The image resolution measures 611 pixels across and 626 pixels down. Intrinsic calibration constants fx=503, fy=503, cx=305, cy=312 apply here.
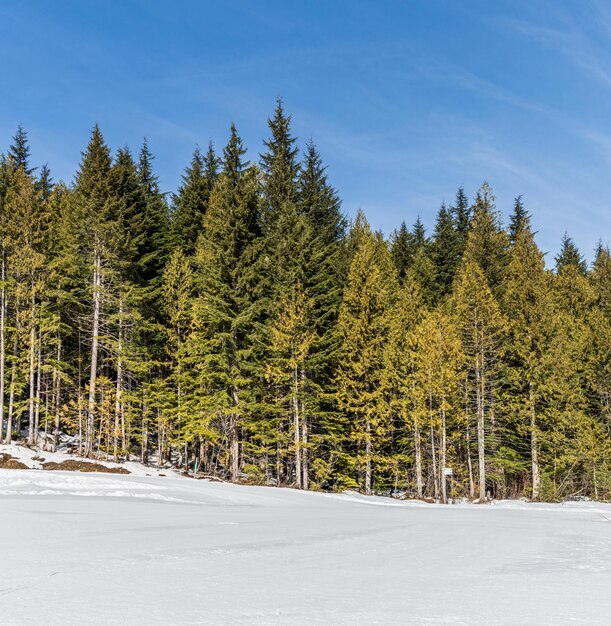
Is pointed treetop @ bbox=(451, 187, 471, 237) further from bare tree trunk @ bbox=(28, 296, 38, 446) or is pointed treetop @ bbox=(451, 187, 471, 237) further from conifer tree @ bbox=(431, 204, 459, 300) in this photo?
bare tree trunk @ bbox=(28, 296, 38, 446)

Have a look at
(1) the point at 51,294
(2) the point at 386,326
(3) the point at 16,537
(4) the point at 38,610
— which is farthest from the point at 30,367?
(4) the point at 38,610

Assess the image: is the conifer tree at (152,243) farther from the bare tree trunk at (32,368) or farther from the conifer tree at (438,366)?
the conifer tree at (438,366)

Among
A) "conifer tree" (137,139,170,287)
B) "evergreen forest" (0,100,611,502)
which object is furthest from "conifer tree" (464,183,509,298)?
"conifer tree" (137,139,170,287)

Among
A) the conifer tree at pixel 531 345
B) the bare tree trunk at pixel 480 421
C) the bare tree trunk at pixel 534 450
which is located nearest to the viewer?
the bare tree trunk at pixel 480 421

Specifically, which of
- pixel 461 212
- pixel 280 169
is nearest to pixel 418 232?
pixel 461 212

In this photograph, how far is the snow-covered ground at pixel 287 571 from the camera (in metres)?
3.38

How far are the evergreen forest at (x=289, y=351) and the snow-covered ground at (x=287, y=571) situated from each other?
16.6 meters

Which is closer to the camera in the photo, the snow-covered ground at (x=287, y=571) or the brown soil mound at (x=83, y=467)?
the snow-covered ground at (x=287, y=571)

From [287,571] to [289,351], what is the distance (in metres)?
21.1

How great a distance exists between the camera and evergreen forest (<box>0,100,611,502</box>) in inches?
1030

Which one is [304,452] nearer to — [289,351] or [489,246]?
[289,351]

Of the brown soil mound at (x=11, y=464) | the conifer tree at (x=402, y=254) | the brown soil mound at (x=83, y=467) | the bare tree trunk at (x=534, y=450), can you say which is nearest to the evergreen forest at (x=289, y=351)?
the bare tree trunk at (x=534, y=450)

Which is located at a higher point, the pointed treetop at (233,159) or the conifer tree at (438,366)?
the pointed treetop at (233,159)

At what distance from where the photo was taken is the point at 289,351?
2591 cm
